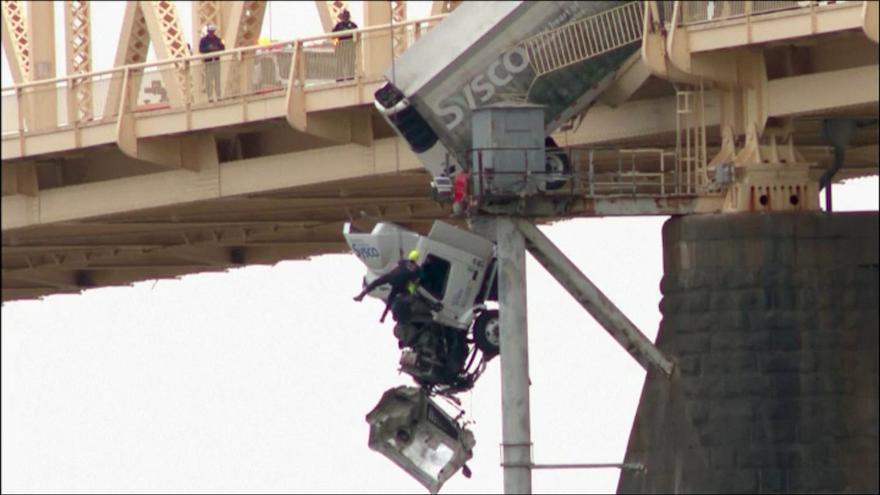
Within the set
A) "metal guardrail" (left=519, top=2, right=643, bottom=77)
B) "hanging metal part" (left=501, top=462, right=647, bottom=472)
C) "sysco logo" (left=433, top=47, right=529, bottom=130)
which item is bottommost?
"hanging metal part" (left=501, top=462, right=647, bottom=472)

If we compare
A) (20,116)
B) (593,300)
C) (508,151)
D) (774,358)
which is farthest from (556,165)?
(20,116)

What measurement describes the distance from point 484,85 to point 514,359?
4.38 m

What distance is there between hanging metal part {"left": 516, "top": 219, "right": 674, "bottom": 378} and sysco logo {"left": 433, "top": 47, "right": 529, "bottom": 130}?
2.09 metres

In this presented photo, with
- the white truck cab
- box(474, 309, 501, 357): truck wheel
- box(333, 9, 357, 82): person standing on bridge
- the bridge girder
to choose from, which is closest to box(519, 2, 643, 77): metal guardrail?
the white truck cab

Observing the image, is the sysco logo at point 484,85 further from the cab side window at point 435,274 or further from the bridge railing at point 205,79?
the bridge railing at point 205,79

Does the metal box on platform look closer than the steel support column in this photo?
Yes

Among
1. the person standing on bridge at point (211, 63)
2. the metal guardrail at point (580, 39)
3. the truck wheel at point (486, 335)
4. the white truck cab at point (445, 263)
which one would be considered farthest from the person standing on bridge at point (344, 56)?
the truck wheel at point (486, 335)

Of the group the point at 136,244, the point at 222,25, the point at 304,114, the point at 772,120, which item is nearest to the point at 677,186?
the point at 772,120

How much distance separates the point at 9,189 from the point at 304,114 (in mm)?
12165

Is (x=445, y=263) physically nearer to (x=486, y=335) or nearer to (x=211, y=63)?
(x=486, y=335)

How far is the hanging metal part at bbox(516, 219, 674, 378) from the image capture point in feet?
238

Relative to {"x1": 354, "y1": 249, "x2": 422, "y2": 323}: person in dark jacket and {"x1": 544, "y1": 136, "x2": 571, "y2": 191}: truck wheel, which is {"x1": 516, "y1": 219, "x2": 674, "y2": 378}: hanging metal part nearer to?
{"x1": 544, "y1": 136, "x2": 571, "y2": 191}: truck wheel

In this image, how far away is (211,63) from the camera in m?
84.3

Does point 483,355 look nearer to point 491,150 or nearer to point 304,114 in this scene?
point 491,150
